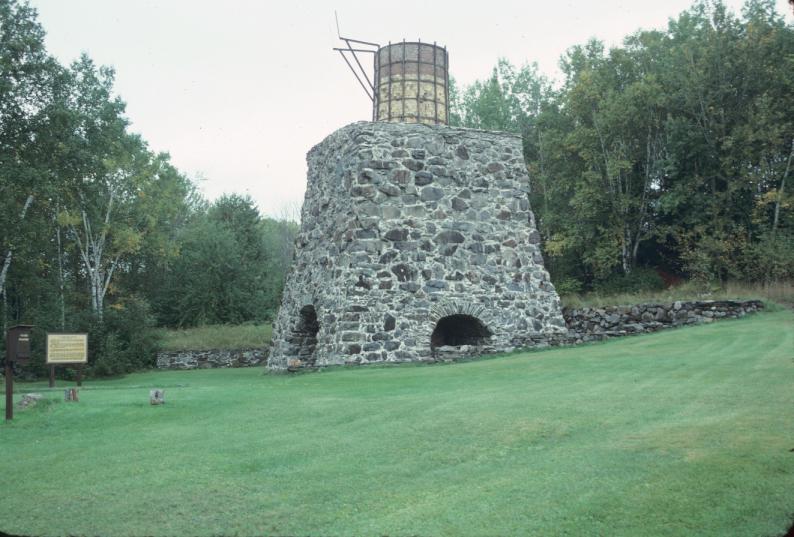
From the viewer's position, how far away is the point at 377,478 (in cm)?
624

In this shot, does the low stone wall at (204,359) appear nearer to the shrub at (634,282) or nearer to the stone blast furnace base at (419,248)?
the stone blast furnace base at (419,248)

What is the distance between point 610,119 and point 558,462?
27576 mm

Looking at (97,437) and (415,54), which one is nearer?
(97,437)

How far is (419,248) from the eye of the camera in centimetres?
1975

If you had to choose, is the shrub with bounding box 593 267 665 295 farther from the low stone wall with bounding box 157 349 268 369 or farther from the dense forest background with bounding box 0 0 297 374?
the dense forest background with bounding box 0 0 297 374

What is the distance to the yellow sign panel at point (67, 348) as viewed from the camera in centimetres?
1716

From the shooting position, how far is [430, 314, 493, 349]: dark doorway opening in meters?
21.9

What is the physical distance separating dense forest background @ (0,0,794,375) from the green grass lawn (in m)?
15.9

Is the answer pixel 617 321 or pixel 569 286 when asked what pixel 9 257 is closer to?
pixel 617 321

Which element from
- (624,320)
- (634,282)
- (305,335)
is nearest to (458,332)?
(305,335)

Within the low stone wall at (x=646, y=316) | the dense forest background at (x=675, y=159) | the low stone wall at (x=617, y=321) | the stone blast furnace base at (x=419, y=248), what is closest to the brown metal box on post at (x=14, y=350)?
the stone blast furnace base at (x=419, y=248)

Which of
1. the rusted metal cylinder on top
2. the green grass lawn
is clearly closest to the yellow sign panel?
the green grass lawn

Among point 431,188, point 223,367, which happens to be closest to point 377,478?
point 431,188

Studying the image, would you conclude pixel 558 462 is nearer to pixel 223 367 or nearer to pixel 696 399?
pixel 696 399
